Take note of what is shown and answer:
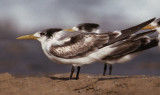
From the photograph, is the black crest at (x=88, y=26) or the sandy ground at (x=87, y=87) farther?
the black crest at (x=88, y=26)

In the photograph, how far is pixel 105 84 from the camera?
7.21 meters

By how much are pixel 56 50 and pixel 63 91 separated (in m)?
1.46

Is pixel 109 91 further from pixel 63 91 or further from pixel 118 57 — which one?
pixel 118 57

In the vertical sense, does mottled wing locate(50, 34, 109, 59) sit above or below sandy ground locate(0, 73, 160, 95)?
above

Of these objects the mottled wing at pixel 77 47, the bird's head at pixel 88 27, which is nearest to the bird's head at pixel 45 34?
the mottled wing at pixel 77 47

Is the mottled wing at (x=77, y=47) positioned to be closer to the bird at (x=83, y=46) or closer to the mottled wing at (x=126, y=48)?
the bird at (x=83, y=46)

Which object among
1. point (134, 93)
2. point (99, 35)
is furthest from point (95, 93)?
point (99, 35)

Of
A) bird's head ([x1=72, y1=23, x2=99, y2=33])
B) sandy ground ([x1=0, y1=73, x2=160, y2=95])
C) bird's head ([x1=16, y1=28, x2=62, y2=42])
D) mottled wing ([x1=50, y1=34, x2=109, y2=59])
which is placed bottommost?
sandy ground ([x1=0, y1=73, x2=160, y2=95])

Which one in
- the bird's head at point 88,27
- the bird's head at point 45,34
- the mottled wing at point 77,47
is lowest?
the mottled wing at point 77,47

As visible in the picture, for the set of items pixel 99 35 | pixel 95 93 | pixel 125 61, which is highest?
pixel 99 35

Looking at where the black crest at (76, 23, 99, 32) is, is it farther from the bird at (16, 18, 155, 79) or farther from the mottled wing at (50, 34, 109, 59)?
the mottled wing at (50, 34, 109, 59)

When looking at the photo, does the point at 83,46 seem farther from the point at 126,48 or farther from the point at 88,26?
the point at 88,26

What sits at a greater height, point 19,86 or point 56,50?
point 56,50

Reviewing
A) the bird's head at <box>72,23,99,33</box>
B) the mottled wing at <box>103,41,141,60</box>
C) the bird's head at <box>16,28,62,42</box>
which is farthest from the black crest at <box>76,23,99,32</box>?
the mottled wing at <box>103,41,141,60</box>
